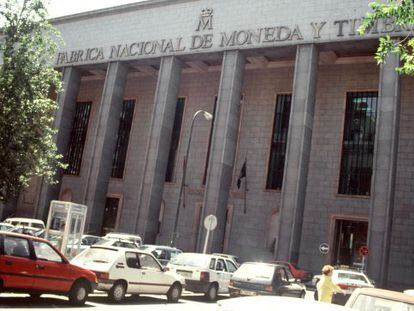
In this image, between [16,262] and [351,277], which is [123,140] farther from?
[16,262]

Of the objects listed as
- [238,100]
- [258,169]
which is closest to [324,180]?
[258,169]

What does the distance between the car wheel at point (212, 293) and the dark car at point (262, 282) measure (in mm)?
1535

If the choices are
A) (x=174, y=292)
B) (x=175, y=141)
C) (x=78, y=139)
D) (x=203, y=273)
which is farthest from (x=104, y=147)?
(x=174, y=292)

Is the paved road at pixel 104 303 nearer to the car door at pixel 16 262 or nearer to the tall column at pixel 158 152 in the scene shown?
the car door at pixel 16 262

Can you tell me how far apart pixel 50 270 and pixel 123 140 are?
3268 cm

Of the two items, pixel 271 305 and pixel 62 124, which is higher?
pixel 62 124

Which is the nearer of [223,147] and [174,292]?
[174,292]

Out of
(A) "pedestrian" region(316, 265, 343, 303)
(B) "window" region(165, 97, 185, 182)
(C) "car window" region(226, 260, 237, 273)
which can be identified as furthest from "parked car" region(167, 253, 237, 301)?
(B) "window" region(165, 97, 185, 182)

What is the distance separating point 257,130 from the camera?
36.8 m

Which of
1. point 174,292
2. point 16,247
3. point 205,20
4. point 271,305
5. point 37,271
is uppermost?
point 205,20

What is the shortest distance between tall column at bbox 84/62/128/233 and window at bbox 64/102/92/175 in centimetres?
773

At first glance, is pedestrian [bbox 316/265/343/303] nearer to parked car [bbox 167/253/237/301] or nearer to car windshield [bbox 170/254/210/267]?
parked car [bbox 167/253/237/301]

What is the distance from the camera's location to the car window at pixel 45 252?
1078 centimetres

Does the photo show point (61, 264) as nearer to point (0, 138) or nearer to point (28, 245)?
point (28, 245)
